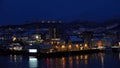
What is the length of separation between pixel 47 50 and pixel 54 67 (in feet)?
67.9

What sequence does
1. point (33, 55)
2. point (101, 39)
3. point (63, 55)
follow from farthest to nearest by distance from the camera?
point (101, 39)
point (63, 55)
point (33, 55)

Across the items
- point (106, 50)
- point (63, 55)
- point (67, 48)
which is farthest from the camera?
point (106, 50)

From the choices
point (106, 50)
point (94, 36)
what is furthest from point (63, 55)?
point (94, 36)

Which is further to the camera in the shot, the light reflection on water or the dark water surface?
the light reflection on water

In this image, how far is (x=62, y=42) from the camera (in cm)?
6200

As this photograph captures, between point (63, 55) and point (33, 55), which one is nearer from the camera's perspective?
point (33, 55)

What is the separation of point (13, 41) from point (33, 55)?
19.9 metres

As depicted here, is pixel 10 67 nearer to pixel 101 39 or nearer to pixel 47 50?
pixel 47 50

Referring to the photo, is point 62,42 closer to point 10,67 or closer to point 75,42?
point 75,42

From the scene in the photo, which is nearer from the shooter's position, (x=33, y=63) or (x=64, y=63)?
(x=64, y=63)

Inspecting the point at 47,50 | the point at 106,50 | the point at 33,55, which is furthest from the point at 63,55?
the point at 106,50

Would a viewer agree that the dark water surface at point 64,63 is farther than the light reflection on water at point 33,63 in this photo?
No

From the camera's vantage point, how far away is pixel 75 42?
2475 inches

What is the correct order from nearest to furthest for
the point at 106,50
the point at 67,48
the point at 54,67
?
the point at 54,67 → the point at 67,48 → the point at 106,50
